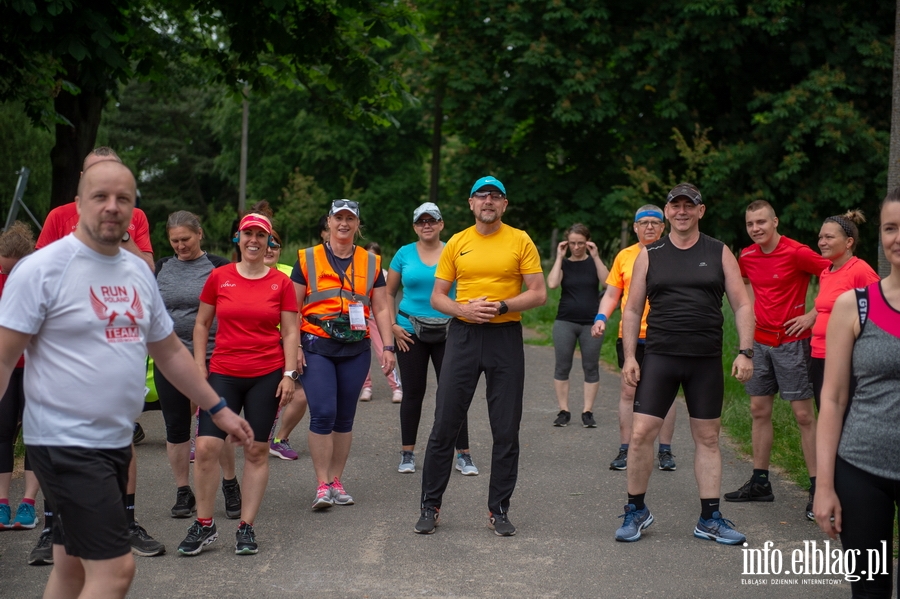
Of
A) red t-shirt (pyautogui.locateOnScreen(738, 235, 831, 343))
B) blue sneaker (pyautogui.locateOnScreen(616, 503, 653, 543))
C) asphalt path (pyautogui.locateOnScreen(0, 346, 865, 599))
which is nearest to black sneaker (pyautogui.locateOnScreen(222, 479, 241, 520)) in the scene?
asphalt path (pyautogui.locateOnScreen(0, 346, 865, 599))

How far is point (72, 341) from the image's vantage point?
11.8 feet

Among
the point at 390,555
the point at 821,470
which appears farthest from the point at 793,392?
the point at 821,470

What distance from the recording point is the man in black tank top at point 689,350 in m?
6.07

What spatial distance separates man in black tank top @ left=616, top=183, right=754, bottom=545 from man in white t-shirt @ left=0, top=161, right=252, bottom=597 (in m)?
3.34

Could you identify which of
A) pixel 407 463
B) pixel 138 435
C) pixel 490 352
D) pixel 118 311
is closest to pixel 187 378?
pixel 118 311

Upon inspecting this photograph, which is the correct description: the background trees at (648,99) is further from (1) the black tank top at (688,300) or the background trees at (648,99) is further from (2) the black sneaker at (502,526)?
(2) the black sneaker at (502,526)

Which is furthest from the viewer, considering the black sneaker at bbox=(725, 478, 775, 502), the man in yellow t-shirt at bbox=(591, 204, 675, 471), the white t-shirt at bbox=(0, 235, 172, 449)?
the man in yellow t-shirt at bbox=(591, 204, 675, 471)

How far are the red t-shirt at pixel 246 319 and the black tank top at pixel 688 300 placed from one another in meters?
2.22

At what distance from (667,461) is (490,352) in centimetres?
255

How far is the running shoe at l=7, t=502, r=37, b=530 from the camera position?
612 cm

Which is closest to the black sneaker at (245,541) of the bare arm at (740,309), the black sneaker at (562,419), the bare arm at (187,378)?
the bare arm at (187,378)

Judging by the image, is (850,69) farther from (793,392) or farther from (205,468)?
(205,468)

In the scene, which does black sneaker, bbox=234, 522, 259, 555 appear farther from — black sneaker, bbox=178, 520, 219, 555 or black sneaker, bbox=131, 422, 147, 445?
black sneaker, bbox=131, 422, 147, 445

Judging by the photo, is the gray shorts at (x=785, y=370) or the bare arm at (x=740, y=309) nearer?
the bare arm at (x=740, y=309)
